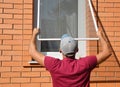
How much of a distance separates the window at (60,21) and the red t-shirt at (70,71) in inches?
75.2

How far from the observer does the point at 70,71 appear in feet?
9.55

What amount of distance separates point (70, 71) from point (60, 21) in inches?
83.5

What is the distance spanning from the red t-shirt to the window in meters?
1.91

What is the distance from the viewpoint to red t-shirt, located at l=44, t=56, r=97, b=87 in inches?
115

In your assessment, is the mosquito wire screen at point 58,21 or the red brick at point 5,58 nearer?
the red brick at point 5,58

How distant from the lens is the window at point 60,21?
4.91 metres

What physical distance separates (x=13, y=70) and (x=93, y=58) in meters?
1.97

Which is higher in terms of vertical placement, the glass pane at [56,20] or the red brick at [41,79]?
the glass pane at [56,20]

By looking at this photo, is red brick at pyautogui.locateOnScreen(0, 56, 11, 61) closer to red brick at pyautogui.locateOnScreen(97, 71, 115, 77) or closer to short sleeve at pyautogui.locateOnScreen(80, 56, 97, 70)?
red brick at pyautogui.locateOnScreen(97, 71, 115, 77)

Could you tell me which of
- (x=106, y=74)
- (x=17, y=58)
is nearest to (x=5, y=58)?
(x=17, y=58)

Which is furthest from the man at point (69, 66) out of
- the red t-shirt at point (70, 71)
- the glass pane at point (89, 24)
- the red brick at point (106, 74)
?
the red brick at point (106, 74)

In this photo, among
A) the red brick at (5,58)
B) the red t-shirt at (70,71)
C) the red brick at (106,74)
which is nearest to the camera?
the red t-shirt at (70,71)

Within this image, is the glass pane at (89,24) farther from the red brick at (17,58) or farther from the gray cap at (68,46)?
the gray cap at (68,46)

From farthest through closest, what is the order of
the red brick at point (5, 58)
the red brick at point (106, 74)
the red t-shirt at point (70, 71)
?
1. the red brick at point (106, 74)
2. the red brick at point (5, 58)
3. the red t-shirt at point (70, 71)
